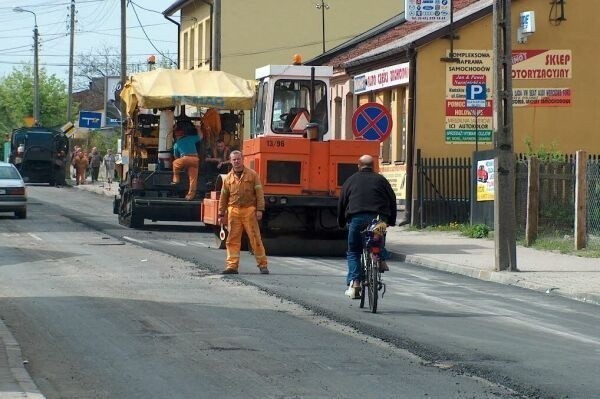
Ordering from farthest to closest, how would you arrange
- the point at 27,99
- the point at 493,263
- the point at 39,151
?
the point at 27,99 → the point at 39,151 → the point at 493,263

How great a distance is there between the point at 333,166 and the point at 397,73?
12.9 m

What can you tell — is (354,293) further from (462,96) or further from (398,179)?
(398,179)

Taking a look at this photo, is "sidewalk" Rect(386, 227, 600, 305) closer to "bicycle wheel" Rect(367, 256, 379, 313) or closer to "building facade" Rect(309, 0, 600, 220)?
"bicycle wheel" Rect(367, 256, 379, 313)

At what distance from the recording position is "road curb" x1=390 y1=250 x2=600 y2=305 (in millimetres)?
17370

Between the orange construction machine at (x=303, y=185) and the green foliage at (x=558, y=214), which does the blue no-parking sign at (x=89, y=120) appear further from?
the orange construction machine at (x=303, y=185)

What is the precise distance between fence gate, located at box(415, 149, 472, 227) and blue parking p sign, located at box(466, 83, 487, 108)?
16.9 feet

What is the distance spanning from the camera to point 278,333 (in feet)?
41.2

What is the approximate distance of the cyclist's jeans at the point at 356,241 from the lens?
1520 cm

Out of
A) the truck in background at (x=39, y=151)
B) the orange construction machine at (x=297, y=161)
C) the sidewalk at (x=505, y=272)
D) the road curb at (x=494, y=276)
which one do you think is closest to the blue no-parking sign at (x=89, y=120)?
the truck in background at (x=39, y=151)

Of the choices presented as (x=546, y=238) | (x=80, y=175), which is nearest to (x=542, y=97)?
(x=546, y=238)

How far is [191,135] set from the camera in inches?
1134

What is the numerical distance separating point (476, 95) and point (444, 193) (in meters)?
5.82

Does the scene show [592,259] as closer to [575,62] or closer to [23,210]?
[575,62]

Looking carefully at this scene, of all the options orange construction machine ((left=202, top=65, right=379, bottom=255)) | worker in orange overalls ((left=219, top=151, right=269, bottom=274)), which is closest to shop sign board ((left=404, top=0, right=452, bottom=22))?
orange construction machine ((left=202, top=65, right=379, bottom=255))
